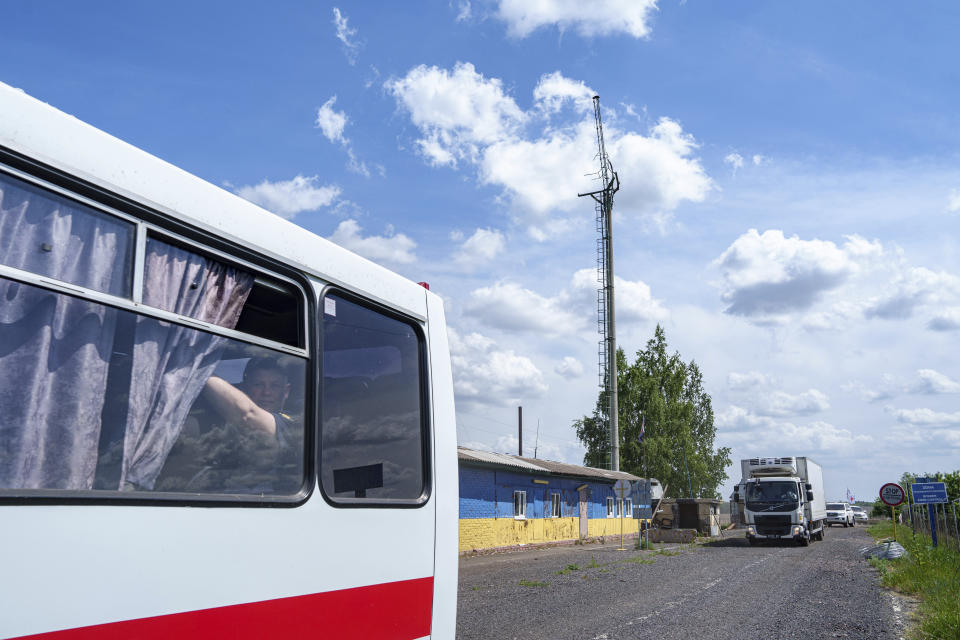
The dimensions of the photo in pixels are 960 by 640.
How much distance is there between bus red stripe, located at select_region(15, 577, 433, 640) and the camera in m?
2.28

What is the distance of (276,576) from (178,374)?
31.3 inches

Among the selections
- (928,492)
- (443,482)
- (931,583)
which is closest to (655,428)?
(928,492)

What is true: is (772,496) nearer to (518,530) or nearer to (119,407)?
(518,530)

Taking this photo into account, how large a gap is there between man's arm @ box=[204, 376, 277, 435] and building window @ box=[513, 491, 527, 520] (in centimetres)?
2831

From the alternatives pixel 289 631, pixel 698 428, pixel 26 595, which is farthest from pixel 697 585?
pixel 698 428

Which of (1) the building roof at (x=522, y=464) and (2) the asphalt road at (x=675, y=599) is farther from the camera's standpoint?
(1) the building roof at (x=522, y=464)

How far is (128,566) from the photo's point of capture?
226 centimetres

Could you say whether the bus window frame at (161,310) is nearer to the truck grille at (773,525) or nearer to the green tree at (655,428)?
the truck grille at (773,525)

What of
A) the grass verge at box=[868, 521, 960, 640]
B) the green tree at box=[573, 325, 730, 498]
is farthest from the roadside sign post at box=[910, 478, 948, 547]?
the green tree at box=[573, 325, 730, 498]

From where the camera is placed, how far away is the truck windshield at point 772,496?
3047cm

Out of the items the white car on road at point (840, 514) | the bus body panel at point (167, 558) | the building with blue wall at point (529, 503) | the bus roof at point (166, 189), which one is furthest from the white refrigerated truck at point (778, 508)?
the bus body panel at point (167, 558)

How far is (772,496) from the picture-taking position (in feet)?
101

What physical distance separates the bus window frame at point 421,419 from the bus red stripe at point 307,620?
0.34 meters

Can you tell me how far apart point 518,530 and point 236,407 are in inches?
1127
